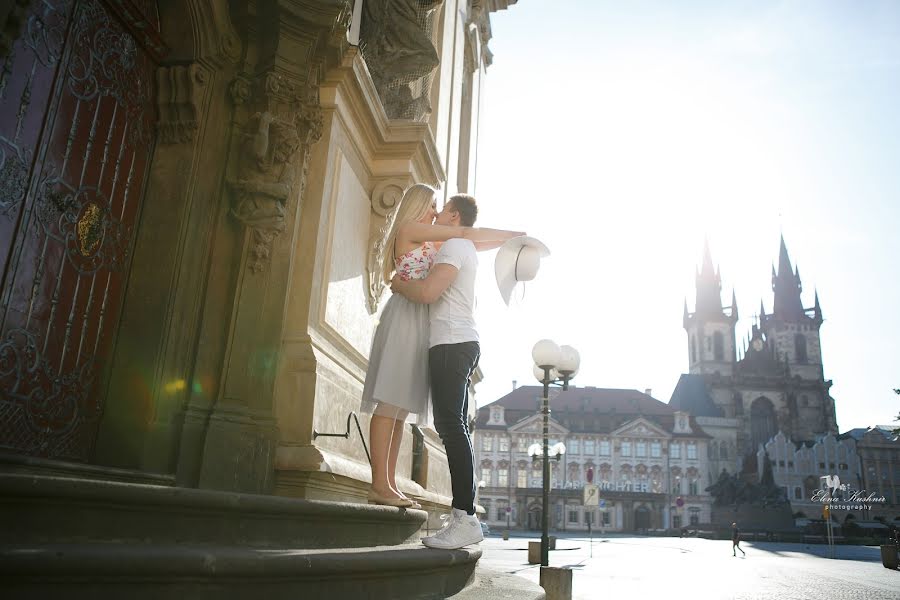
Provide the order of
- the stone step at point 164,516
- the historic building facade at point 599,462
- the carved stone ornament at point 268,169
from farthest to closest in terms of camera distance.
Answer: the historic building facade at point 599,462
the carved stone ornament at point 268,169
the stone step at point 164,516

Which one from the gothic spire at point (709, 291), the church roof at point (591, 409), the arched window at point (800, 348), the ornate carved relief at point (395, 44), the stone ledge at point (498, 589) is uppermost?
the gothic spire at point (709, 291)

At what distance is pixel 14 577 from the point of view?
176 cm

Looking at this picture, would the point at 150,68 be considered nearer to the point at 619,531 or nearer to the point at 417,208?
the point at 417,208

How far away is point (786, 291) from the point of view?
108188mm

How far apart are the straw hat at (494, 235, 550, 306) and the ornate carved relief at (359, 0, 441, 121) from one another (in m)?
3.67

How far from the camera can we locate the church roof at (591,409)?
77812mm

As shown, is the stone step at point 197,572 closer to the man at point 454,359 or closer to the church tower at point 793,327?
the man at point 454,359

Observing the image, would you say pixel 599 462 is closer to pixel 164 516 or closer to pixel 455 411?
pixel 455 411

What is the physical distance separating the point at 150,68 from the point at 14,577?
3448mm

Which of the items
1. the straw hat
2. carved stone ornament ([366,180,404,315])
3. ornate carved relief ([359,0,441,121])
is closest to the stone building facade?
ornate carved relief ([359,0,441,121])

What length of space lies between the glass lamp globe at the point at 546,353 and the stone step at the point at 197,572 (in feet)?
24.3

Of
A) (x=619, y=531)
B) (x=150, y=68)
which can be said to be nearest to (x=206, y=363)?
(x=150, y=68)

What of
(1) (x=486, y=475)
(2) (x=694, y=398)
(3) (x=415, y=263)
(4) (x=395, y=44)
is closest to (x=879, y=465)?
(2) (x=694, y=398)

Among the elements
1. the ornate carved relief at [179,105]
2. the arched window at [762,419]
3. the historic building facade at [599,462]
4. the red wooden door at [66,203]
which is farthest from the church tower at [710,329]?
the red wooden door at [66,203]
